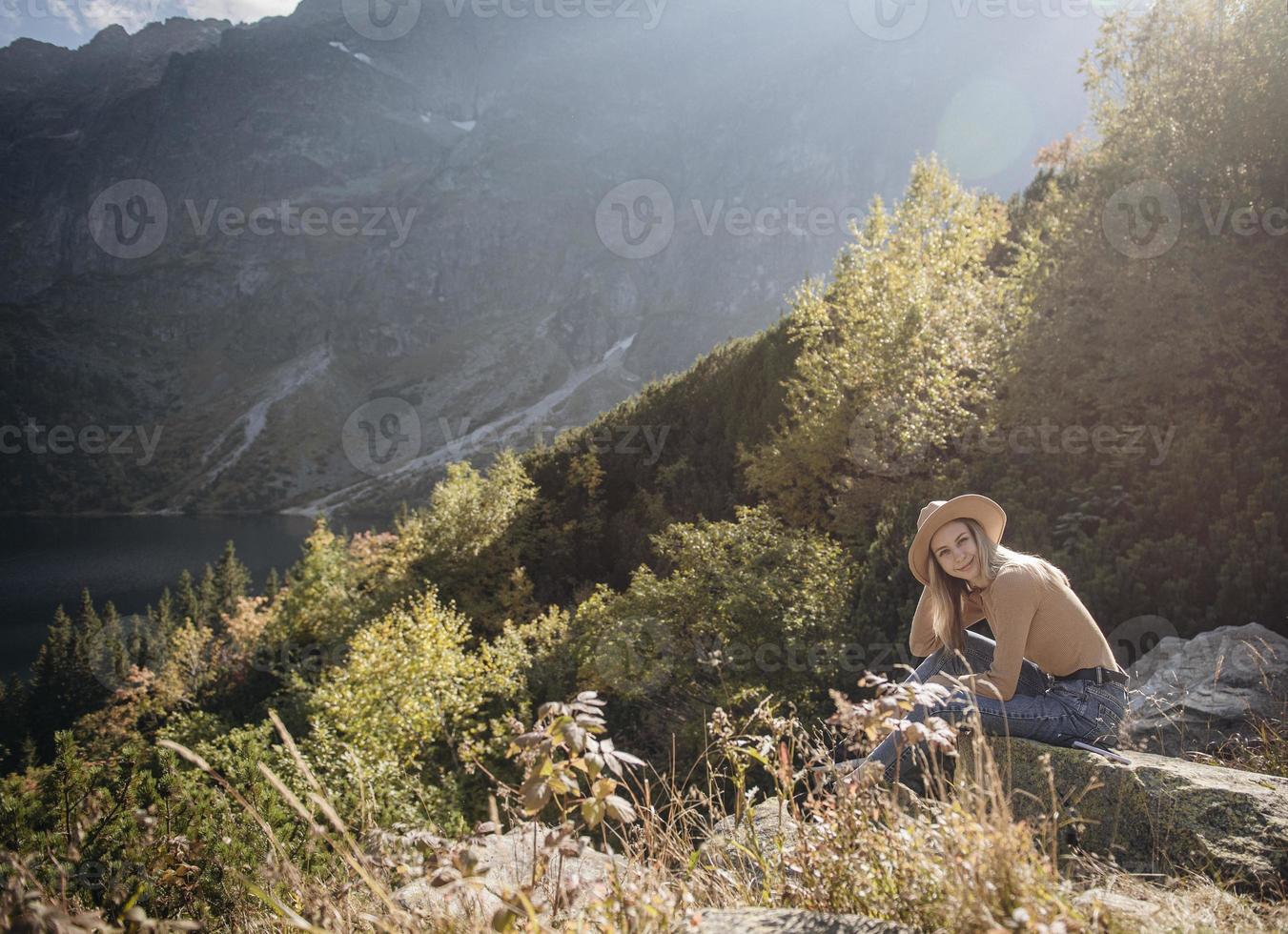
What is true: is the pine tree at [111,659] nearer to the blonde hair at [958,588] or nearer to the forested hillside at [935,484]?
the forested hillside at [935,484]

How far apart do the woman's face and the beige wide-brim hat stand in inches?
1.7

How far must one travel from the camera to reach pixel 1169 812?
2.26 metres

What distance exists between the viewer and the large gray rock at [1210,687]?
4.16 m

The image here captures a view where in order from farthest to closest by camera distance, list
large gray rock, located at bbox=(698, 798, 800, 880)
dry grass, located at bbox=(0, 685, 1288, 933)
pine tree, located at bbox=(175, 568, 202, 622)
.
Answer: pine tree, located at bbox=(175, 568, 202, 622) < large gray rock, located at bbox=(698, 798, 800, 880) < dry grass, located at bbox=(0, 685, 1288, 933)

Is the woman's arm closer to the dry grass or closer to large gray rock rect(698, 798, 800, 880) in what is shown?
the dry grass

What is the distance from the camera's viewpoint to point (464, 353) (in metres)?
190

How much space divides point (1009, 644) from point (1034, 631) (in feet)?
0.81

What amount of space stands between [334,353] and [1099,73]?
208646 mm

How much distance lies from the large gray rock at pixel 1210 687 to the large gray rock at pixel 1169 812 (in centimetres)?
154

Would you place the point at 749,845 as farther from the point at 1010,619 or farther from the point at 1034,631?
the point at 1034,631

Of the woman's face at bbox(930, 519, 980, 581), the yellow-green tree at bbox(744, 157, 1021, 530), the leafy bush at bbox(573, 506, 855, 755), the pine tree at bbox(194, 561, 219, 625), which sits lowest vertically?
the pine tree at bbox(194, 561, 219, 625)

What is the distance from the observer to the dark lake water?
2899 inches

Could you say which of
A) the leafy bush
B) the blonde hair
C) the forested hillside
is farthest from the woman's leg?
the leafy bush

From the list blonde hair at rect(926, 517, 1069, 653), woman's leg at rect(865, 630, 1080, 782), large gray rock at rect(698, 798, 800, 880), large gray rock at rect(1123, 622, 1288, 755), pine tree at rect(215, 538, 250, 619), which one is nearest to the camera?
large gray rock at rect(698, 798, 800, 880)
